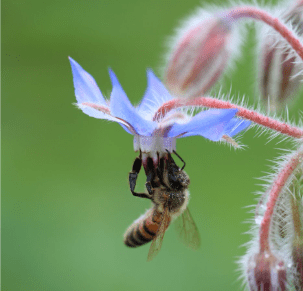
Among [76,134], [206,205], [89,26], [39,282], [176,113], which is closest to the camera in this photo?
[176,113]

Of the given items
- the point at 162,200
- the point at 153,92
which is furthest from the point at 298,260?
the point at 153,92

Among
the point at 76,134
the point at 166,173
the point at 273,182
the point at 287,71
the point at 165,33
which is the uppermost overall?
the point at 165,33

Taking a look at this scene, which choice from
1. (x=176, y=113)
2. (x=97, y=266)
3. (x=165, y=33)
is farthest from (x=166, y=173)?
(x=165, y=33)

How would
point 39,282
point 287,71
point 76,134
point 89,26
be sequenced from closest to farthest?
point 287,71, point 39,282, point 76,134, point 89,26

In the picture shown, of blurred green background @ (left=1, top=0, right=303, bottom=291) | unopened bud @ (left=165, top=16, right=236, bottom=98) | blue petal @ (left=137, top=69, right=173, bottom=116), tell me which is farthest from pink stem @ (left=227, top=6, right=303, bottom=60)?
blurred green background @ (left=1, top=0, right=303, bottom=291)

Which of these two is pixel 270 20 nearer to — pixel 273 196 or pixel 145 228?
pixel 273 196

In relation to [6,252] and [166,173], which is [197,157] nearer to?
[6,252]

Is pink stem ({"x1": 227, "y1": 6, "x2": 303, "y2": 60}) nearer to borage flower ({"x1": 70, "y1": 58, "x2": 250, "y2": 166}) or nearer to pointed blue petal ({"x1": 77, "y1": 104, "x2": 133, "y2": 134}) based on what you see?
borage flower ({"x1": 70, "y1": 58, "x2": 250, "y2": 166})

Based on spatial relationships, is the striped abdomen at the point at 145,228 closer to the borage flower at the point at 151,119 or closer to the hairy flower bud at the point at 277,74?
the borage flower at the point at 151,119
